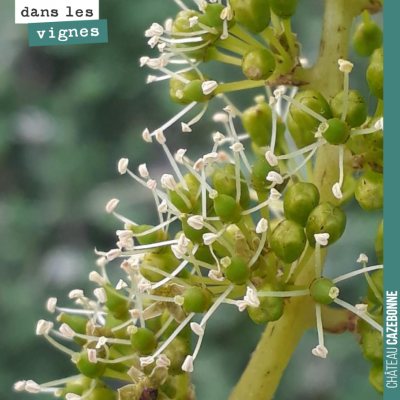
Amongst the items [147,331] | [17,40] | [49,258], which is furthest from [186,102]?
[49,258]

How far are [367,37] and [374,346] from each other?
1.20 feet

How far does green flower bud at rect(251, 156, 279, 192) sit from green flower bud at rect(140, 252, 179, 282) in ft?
0.45

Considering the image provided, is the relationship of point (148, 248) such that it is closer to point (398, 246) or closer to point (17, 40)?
point (398, 246)

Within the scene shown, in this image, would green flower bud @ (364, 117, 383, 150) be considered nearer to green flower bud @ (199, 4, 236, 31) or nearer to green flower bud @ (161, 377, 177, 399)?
green flower bud @ (199, 4, 236, 31)

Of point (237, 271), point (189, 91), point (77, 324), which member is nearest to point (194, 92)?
point (189, 91)

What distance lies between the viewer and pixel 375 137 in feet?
2.37

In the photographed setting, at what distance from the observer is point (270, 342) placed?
2.74 ft

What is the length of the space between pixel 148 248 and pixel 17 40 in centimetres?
74

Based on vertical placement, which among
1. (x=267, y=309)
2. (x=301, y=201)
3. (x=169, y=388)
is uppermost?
(x=301, y=201)

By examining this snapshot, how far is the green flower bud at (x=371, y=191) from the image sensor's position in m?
0.72

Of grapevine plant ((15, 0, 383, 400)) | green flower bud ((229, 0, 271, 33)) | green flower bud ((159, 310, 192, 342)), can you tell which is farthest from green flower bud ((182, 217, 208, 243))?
green flower bud ((229, 0, 271, 33))

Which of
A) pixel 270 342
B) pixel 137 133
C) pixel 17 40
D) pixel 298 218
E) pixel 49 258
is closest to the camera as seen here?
pixel 298 218

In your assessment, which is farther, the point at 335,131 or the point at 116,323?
the point at 116,323

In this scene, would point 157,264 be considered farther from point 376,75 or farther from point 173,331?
point 376,75
